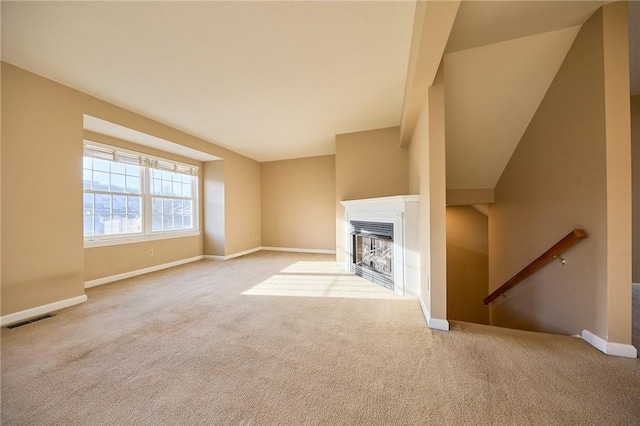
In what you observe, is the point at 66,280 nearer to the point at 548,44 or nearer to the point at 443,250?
the point at 443,250

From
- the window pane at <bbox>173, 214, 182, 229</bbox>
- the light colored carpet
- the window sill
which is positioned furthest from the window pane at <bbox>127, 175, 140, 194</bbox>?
the light colored carpet

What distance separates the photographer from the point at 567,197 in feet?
6.71

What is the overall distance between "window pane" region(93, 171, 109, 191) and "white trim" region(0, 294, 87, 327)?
169cm

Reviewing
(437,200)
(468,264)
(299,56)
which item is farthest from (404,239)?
(299,56)

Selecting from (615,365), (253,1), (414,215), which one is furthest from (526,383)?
(253,1)

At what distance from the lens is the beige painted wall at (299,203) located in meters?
5.95

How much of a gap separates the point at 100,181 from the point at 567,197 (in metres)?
5.86

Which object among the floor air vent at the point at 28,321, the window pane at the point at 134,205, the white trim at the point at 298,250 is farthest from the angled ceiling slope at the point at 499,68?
the window pane at the point at 134,205

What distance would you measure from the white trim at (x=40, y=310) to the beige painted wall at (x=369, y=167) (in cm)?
383

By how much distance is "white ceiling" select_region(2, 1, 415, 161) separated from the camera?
1733 millimetres

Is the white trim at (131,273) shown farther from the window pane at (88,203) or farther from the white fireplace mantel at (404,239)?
the white fireplace mantel at (404,239)

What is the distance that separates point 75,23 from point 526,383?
411 centimetres

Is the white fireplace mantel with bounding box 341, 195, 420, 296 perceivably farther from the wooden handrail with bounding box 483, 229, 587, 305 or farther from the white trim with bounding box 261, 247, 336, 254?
the white trim with bounding box 261, 247, 336, 254

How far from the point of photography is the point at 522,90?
2314mm
